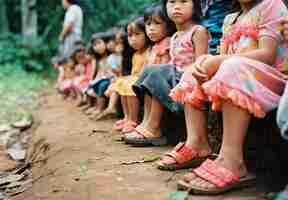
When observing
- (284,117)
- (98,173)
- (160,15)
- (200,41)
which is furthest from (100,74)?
(284,117)

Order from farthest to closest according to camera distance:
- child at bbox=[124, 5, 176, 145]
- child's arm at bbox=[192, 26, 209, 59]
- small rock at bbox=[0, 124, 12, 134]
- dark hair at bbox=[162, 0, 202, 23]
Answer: small rock at bbox=[0, 124, 12, 134] < child at bbox=[124, 5, 176, 145] < dark hair at bbox=[162, 0, 202, 23] < child's arm at bbox=[192, 26, 209, 59]

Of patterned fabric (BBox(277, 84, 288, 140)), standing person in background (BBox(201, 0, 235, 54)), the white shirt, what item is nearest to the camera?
patterned fabric (BBox(277, 84, 288, 140))

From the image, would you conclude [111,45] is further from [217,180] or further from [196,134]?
[217,180]

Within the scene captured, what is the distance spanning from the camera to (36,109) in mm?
7695

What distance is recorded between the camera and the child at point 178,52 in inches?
147

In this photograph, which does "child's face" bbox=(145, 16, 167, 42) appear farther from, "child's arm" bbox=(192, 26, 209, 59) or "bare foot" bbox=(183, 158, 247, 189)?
"bare foot" bbox=(183, 158, 247, 189)

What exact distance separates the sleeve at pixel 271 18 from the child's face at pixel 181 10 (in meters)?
0.87

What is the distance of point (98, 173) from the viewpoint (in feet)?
10.9

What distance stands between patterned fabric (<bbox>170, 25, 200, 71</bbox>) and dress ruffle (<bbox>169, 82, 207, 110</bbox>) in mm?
574

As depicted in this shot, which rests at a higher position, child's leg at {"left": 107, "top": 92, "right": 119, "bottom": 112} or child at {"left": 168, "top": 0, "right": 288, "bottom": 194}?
child at {"left": 168, "top": 0, "right": 288, "bottom": 194}

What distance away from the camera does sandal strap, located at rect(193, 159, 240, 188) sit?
2703 millimetres

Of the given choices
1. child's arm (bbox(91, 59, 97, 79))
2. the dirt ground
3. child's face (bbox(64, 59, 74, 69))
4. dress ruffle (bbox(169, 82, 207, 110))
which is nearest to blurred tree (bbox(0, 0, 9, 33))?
child's face (bbox(64, 59, 74, 69))

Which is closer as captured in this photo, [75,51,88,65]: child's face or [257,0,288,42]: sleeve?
[257,0,288,42]: sleeve

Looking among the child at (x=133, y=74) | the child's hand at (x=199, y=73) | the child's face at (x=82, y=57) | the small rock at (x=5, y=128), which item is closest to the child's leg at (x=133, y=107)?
the child at (x=133, y=74)
